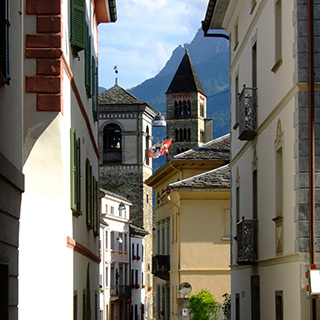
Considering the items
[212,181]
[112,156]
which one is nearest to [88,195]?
[212,181]

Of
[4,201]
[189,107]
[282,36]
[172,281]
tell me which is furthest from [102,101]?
[4,201]

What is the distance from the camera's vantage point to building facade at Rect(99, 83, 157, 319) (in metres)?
99.7

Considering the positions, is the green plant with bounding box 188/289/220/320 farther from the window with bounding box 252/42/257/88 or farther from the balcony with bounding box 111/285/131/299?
the balcony with bounding box 111/285/131/299

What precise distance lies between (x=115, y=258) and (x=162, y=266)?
35067mm

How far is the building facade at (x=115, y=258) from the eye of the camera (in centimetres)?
7704

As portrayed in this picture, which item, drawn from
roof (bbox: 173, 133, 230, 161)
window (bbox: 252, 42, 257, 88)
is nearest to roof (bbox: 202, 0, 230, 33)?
window (bbox: 252, 42, 257, 88)

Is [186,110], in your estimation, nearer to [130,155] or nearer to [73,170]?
[130,155]

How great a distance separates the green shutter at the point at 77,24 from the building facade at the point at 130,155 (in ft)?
266

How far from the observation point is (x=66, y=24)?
15961 mm

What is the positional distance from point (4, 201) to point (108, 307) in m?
70.8

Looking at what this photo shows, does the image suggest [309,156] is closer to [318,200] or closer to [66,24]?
[318,200]

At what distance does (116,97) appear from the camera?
10688cm

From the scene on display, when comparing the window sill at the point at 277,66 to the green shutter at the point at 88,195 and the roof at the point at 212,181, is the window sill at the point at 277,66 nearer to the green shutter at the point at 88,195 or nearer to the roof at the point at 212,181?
the green shutter at the point at 88,195

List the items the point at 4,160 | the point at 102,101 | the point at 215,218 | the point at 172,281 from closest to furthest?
1. the point at 4,160
2. the point at 215,218
3. the point at 172,281
4. the point at 102,101
